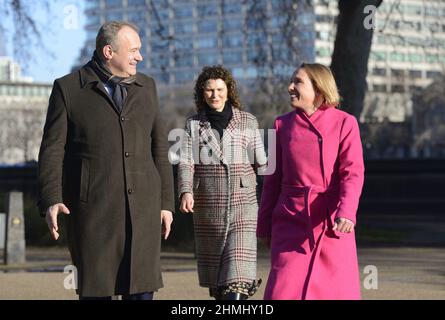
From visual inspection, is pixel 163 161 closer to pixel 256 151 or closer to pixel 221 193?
pixel 221 193

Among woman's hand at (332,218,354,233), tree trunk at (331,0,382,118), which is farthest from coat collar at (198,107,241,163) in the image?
tree trunk at (331,0,382,118)

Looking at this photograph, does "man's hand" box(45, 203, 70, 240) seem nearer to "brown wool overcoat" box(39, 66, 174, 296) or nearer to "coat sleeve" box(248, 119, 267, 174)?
"brown wool overcoat" box(39, 66, 174, 296)

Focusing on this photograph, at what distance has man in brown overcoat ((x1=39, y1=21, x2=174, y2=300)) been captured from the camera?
662cm

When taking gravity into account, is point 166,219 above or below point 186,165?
below

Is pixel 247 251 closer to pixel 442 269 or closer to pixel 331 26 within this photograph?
pixel 442 269

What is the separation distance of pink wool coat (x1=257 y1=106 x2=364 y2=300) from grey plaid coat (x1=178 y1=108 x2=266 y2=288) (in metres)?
1.22

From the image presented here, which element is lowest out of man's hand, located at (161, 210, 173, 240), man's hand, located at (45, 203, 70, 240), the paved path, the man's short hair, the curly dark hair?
the paved path

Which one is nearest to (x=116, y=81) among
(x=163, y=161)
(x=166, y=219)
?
(x=163, y=161)

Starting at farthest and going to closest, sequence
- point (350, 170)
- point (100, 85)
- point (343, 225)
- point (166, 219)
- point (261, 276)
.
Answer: point (261, 276), point (166, 219), point (100, 85), point (350, 170), point (343, 225)

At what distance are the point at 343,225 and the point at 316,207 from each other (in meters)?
0.27

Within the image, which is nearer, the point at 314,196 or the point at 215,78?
the point at 314,196

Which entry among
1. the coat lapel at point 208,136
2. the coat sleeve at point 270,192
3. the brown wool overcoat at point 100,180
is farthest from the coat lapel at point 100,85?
the coat lapel at point 208,136

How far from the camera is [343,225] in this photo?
21.2 feet

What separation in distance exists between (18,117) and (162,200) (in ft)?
309
